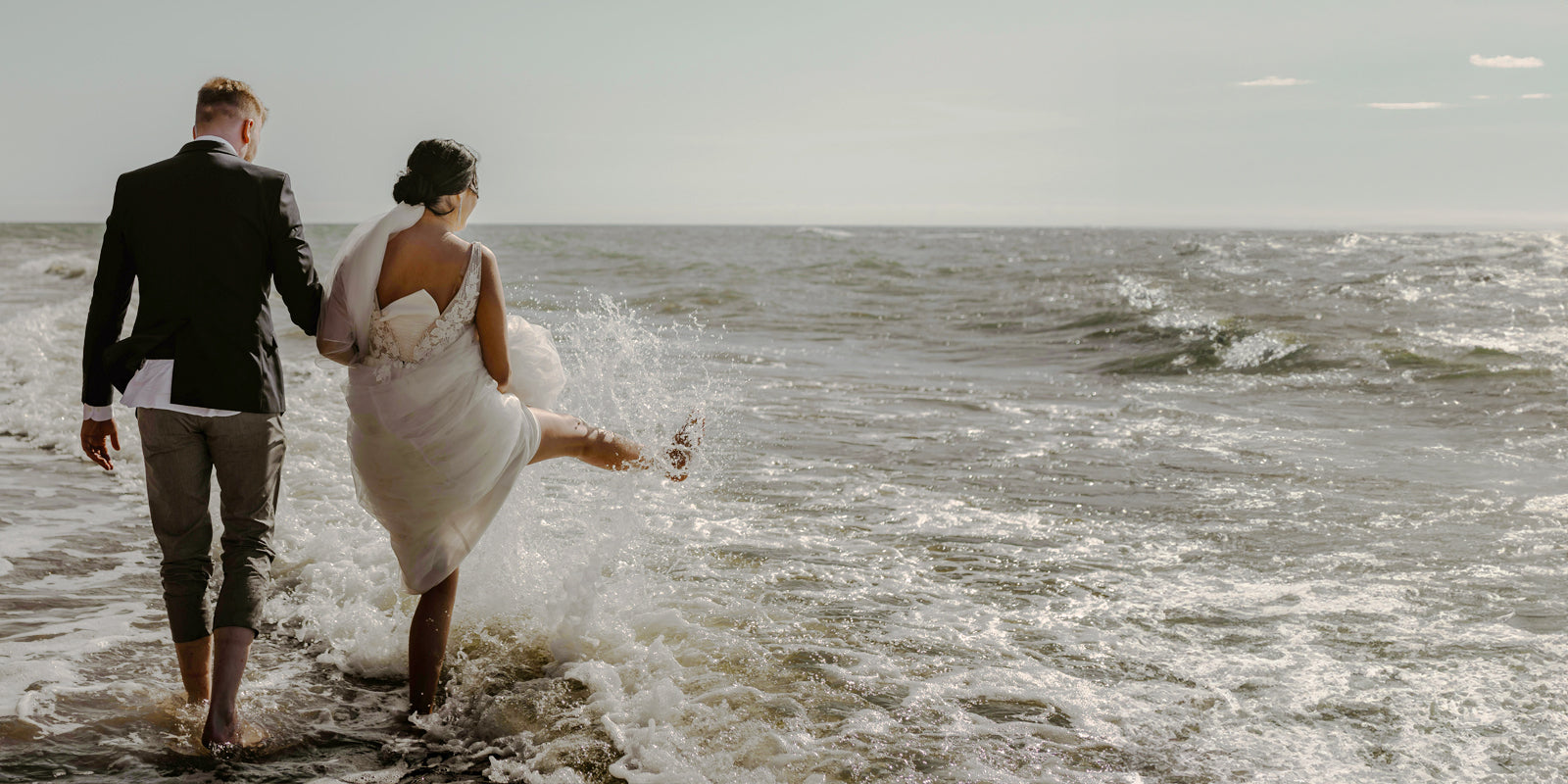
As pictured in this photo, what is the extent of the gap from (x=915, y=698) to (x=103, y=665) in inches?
122

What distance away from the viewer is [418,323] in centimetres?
333

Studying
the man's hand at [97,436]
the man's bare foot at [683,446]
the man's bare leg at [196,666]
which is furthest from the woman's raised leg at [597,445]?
the man's hand at [97,436]

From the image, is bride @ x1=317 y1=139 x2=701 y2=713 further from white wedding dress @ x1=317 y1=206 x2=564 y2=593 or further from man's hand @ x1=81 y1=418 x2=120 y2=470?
man's hand @ x1=81 y1=418 x2=120 y2=470

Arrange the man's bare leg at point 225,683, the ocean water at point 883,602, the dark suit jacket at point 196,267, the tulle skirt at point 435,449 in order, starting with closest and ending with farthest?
the dark suit jacket at point 196,267 < the man's bare leg at point 225,683 < the tulle skirt at point 435,449 < the ocean water at point 883,602

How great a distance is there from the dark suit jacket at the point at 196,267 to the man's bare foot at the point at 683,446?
5.64 feet

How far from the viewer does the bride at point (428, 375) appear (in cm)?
331

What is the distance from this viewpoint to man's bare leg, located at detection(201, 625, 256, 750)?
325cm

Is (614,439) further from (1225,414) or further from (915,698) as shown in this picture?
(1225,414)

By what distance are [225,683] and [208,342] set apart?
1.06 m

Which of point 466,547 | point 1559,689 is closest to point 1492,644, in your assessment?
point 1559,689

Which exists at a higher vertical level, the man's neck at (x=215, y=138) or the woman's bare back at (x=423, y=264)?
the man's neck at (x=215, y=138)

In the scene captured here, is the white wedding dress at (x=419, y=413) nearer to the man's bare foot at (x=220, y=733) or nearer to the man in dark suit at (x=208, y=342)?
the man in dark suit at (x=208, y=342)

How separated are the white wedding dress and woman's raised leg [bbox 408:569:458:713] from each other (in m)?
0.10

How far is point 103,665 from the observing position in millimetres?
4059
